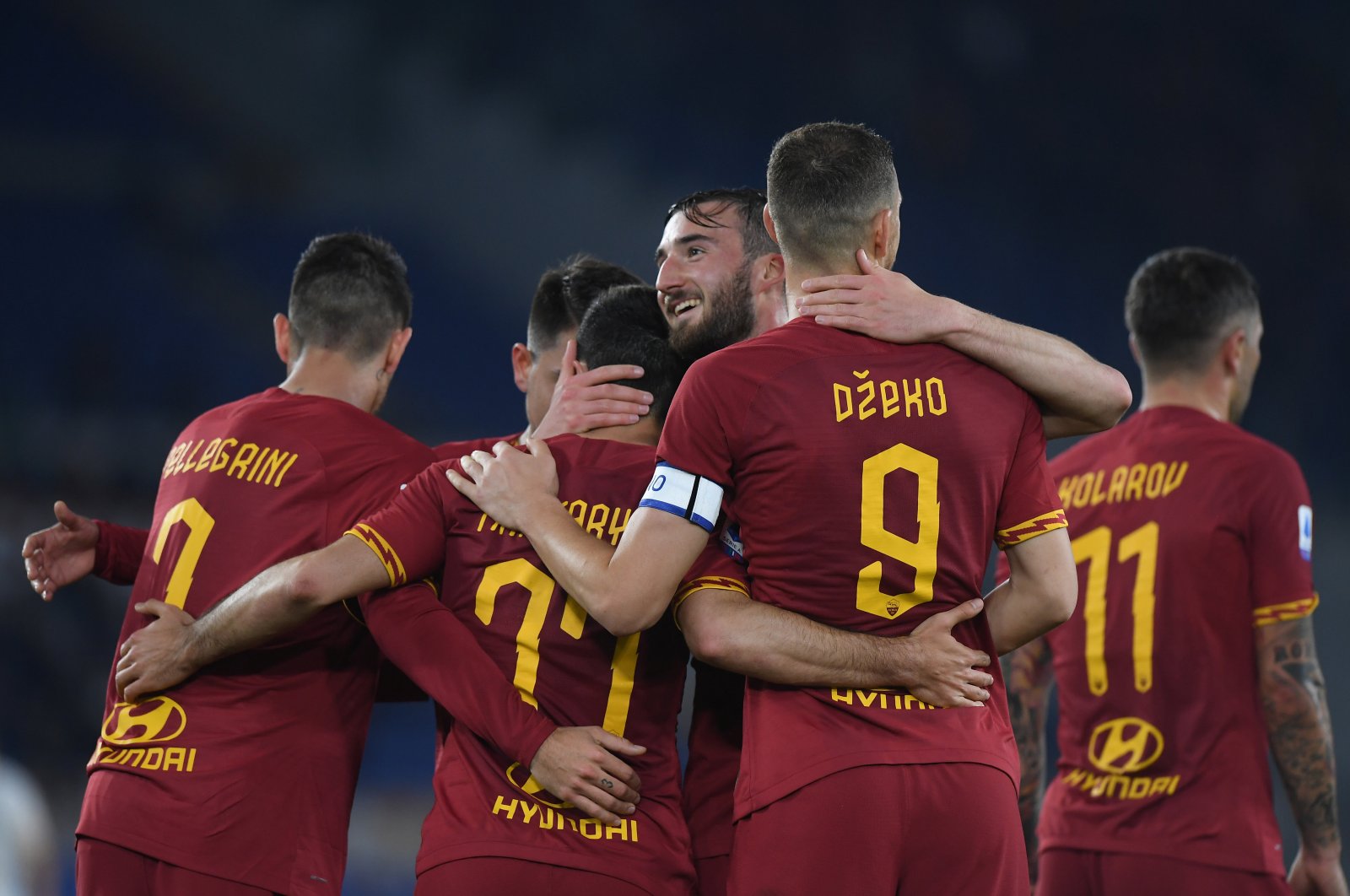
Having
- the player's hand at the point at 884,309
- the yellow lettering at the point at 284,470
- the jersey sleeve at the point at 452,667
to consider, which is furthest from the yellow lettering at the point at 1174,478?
the yellow lettering at the point at 284,470

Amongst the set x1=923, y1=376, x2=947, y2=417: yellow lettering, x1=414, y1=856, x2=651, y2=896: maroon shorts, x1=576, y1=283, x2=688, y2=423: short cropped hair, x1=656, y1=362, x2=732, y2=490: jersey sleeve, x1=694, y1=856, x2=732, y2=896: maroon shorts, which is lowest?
x1=414, y1=856, x2=651, y2=896: maroon shorts

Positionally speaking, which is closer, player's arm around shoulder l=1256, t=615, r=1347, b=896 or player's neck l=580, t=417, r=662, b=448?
player's neck l=580, t=417, r=662, b=448

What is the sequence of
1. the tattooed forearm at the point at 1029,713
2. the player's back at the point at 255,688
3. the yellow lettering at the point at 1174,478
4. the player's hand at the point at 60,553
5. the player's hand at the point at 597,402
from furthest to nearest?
the tattooed forearm at the point at 1029,713 → the yellow lettering at the point at 1174,478 → the player's hand at the point at 60,553 → the player's back at the point at 255,688 → the player's hand at the point at 597,402

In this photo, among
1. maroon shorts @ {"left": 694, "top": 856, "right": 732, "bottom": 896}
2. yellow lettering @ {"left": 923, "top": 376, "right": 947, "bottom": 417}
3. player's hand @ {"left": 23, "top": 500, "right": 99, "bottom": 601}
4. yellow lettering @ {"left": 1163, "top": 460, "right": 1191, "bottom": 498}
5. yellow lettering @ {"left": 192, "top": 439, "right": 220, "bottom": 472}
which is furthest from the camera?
yellow lettering @ {"left": 1163, "top": 460, "right": 1191, "bottom": 498}

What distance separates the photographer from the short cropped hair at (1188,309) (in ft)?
15.7

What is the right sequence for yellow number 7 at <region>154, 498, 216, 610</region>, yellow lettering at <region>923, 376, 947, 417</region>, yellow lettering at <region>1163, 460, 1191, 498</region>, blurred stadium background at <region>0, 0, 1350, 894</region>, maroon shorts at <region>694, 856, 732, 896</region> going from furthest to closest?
blurred stadium background at <region>0, 0, 1350, 894</region>
yellow lettering at <region>1163, 460, 1191, 498</region>
yellow number 7 at <region>154, 498, 216, 610</region>
maroon shorts at <region>694, 856, 732, 896</region>
yellow lettering at <region>923, 376, 947, 417</region>

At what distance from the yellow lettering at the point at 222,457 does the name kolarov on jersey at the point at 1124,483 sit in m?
2.85

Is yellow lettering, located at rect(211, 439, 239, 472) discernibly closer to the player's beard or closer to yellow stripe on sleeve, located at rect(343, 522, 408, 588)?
yellow stripe on sleeve, located at rect(343, 522, 408, 588)

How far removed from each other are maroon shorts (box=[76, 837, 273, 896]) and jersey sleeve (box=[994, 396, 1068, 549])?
7.44 ft

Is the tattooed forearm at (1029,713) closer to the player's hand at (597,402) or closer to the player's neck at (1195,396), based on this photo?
the player's neck at (1195,396)

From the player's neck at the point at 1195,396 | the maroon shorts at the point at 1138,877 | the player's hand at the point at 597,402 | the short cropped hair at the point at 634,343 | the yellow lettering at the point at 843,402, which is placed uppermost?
the player's neck at the point at 1195,396

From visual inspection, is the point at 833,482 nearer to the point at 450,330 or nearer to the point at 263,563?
the point at 263,563

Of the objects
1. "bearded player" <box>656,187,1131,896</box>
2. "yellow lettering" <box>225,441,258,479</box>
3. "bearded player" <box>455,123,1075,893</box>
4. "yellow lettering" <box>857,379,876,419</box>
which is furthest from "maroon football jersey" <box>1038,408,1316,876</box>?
"yellow lettering" <box>225,441,258,479</box>

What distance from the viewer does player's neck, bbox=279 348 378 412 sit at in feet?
14.3
